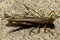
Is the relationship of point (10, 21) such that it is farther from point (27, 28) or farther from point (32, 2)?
point (32, 2)

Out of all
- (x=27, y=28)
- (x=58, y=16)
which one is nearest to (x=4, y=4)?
(x=27, y=28)

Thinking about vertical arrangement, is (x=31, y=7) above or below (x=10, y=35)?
above

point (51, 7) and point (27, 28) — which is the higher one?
point (51, 7)

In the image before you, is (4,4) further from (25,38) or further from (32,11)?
(25,38)

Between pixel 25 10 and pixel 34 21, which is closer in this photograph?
pixel 34 21

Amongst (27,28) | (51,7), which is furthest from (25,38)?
(51,7)

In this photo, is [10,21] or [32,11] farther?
[32,11]
